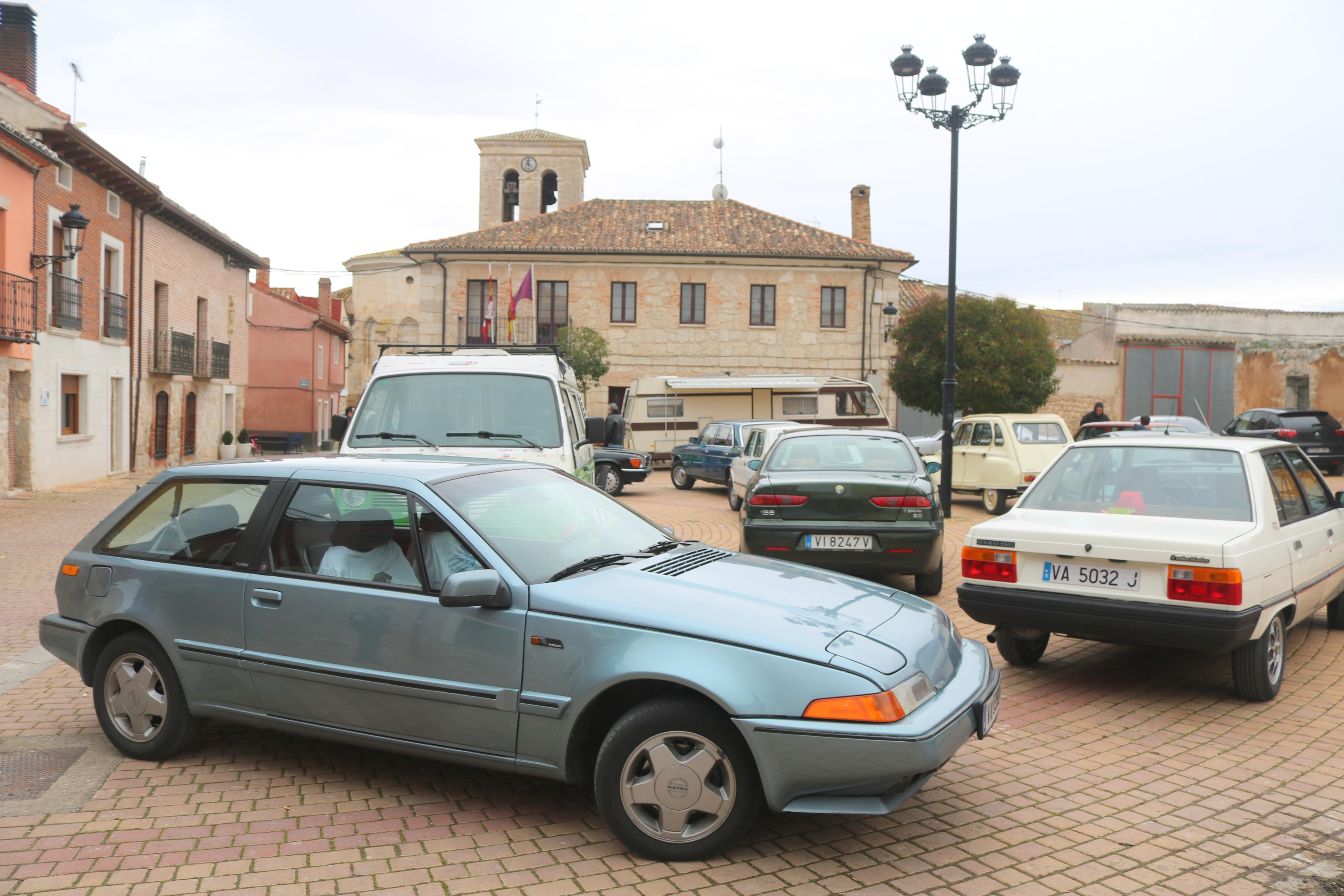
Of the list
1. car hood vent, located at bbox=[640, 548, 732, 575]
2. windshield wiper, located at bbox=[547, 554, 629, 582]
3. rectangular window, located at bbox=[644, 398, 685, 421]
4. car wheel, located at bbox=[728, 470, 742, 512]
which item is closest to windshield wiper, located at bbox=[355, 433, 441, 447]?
car hood vent, located at bbox=[640, 548, 732, 575]

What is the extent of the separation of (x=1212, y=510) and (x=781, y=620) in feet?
11.6

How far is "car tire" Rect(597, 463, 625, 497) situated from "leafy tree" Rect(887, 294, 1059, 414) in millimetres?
11675

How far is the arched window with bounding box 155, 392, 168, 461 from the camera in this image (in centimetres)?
2698

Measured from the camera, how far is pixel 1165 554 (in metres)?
5.30

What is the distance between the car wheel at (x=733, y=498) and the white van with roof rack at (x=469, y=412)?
834cm

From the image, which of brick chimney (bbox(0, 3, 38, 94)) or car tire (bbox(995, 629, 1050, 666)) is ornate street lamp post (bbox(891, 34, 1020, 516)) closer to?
car tire (bbox(995, 629, 1050, 666))

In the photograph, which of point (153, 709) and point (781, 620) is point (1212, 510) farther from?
point (153, 709)

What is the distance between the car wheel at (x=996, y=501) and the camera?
15.7 m

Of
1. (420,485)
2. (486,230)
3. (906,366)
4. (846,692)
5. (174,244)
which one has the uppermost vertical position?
(486,230)

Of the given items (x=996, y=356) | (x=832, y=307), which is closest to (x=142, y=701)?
(x=996, y=356)

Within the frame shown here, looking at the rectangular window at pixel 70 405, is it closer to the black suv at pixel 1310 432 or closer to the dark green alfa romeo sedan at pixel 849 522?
the dark green alfa romeo sedan at pixel 849 522

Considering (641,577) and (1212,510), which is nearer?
(641,577)

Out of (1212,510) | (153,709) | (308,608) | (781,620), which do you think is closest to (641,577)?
(781,620)

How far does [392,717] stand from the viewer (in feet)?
12.9
